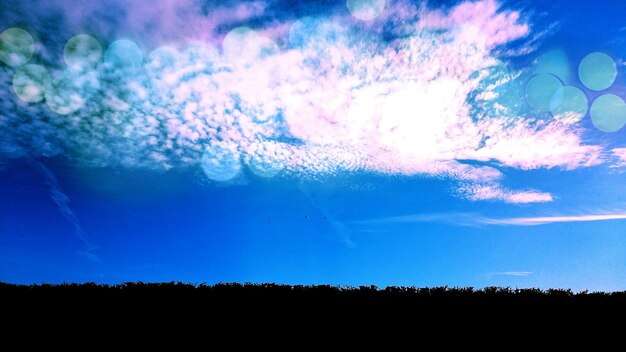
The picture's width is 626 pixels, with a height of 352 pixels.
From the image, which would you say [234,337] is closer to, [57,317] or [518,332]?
[57,317]

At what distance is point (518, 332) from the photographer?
11.5 metres

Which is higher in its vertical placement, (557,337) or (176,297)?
(176,297)

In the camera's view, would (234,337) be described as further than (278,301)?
No

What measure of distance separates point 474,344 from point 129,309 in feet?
34.3

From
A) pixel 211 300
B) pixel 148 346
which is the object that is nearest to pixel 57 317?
pixel 148 346

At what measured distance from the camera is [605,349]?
1128cm

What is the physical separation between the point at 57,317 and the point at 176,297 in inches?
143

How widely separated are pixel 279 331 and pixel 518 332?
7050 mm

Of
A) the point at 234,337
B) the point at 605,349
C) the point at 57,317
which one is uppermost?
the point at 57,317

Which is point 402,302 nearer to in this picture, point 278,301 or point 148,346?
point 278,301

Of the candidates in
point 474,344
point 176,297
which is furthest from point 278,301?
point 474,344

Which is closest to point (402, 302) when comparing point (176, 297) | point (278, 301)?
point (278, 301)

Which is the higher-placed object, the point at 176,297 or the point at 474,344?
the point at 176,297

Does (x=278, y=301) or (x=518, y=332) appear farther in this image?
(x=278, y=301)
